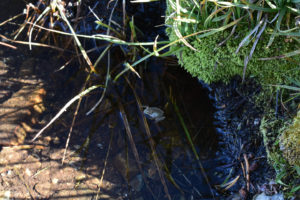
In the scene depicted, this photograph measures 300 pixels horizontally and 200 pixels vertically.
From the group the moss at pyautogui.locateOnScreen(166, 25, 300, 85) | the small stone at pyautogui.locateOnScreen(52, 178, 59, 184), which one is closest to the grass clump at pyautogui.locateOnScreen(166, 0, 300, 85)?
the moss at pyautogui.locateOnScreen(166, 25, 300, 85)

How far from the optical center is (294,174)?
163 cm

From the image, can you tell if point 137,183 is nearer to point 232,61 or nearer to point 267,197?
point 267,197

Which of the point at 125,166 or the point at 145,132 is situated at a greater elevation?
the point at 145,132

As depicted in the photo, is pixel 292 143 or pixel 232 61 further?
pixel 232 61

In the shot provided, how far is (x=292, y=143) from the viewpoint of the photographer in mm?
1594

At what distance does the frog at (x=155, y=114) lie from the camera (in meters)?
2.22

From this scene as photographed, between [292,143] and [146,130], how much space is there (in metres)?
1.09

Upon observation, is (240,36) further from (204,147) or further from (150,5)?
(150,5)

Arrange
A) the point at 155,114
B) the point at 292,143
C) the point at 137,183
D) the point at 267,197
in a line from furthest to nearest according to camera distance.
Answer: the point at 155,114 → the point at 137,183 → the point at 267,197 → the point at 292,143

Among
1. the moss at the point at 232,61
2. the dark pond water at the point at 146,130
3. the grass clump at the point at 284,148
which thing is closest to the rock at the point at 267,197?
the grass clump at the point at 284,148

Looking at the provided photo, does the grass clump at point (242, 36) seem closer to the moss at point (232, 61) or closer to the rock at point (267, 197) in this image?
the moss at point (232, 61)

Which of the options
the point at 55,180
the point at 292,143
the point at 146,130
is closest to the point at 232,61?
the point at 292,143

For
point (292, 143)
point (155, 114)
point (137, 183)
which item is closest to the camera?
point (292, 143)

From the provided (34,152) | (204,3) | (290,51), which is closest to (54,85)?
(34,152)
